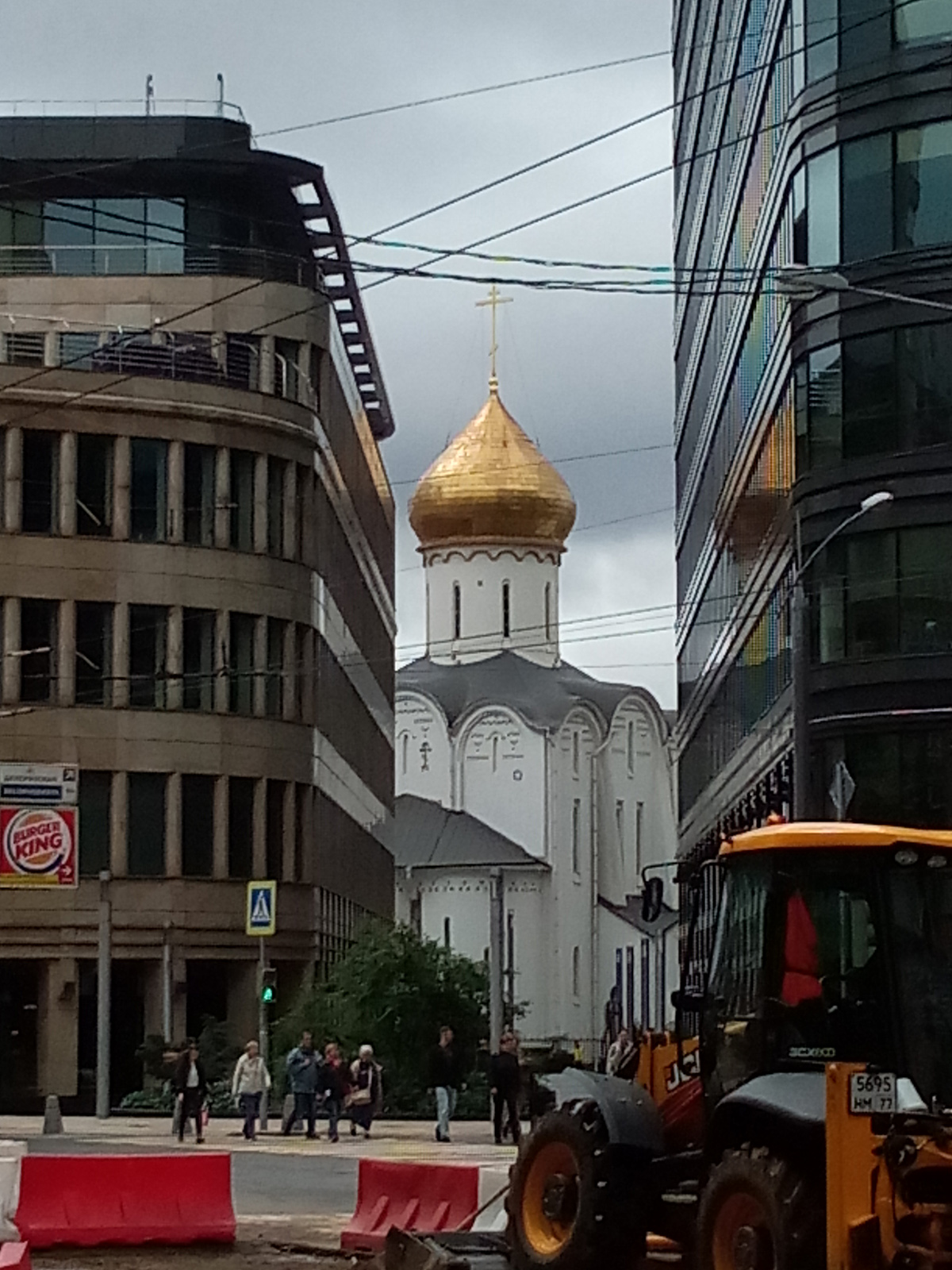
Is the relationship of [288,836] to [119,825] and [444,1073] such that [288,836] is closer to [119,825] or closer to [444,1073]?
[119,825]

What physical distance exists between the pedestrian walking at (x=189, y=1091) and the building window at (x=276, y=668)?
63.7ft

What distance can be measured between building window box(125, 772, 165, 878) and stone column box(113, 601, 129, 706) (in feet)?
5.44

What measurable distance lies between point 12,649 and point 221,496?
18.3 ft

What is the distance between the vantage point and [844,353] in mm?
43031

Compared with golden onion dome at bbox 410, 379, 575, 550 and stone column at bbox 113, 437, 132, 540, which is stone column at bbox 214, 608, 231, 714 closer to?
stone column at bbox 113, 437, 132, 540

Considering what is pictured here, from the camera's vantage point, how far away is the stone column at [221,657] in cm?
5844

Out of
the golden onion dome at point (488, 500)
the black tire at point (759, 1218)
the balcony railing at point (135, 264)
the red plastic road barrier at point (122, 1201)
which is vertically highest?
the golden onion dome at point (488, 500)

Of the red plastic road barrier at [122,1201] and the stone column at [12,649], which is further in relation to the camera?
the stone column at [12,649]

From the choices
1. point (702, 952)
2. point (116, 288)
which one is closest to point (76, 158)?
point (116, 288)

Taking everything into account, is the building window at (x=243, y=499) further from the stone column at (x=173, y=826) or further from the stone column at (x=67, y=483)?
the stone column at (x=173, y=826)

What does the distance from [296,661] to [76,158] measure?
40.2 ft

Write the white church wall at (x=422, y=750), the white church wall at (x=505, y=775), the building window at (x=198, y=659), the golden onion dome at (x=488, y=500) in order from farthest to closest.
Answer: the golden onion dome at (x=488, y=500), the white church wall at (x=422, y=750), the white church wall at (x=505, y=775), the building window at (x=198, y=659)

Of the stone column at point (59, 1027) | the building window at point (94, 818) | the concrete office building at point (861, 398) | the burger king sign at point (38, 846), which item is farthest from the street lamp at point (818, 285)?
the stone column at point (59, 1027)

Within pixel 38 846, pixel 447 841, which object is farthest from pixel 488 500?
pixel 38 846
